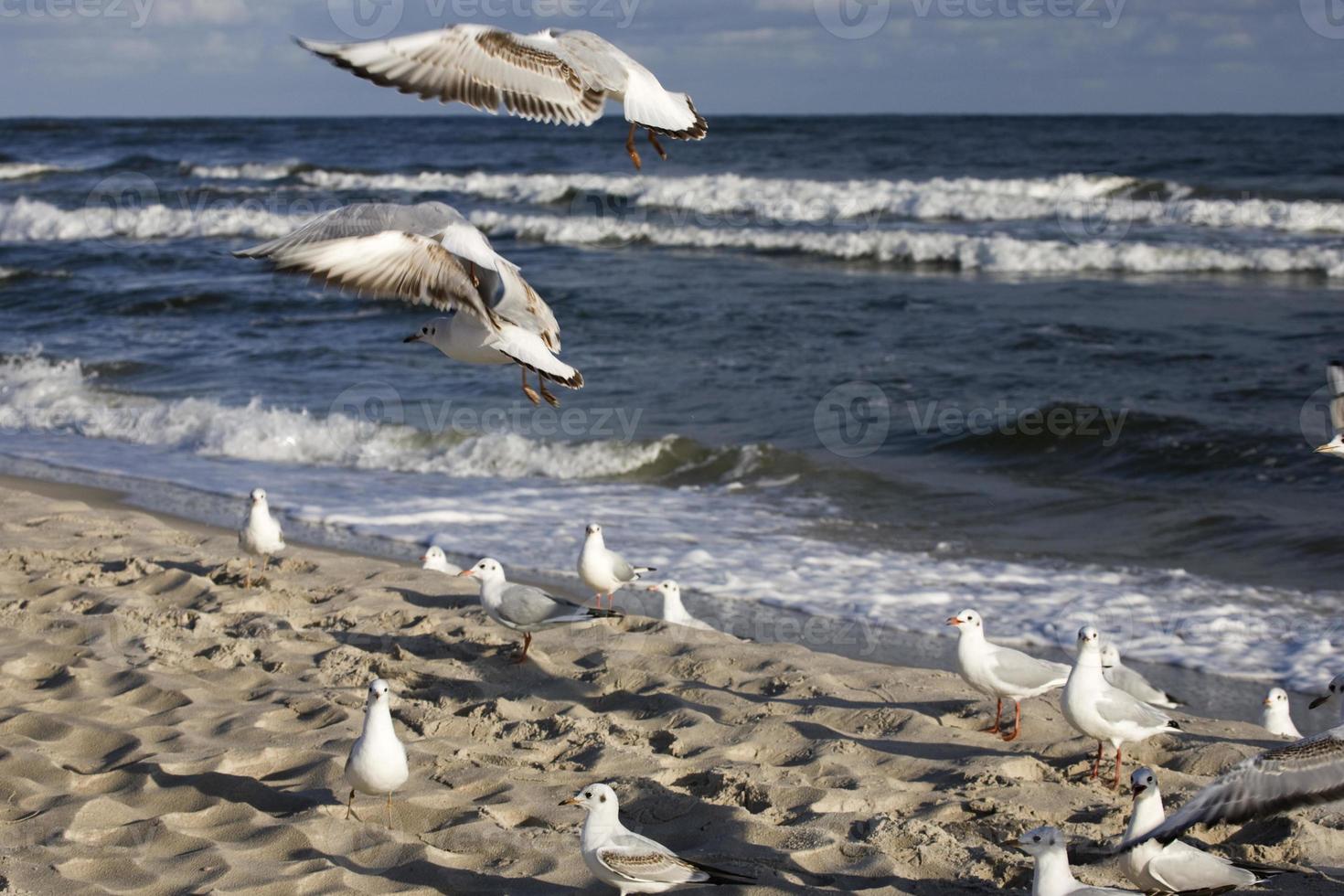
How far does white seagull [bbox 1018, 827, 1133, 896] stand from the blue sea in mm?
3230

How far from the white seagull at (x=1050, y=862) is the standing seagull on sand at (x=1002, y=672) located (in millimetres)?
1595

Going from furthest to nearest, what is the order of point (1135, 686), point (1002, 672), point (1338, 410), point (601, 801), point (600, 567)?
point (600, 567) < point (1338, 410) < point (1135, 686) < point (1002, 672) < point (601, 801)

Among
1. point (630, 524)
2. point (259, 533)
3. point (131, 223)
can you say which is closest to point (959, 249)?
point (630, 524)

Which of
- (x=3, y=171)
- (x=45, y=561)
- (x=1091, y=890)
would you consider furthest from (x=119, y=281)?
(x=3, y=171)

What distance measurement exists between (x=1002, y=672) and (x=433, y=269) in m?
2.55

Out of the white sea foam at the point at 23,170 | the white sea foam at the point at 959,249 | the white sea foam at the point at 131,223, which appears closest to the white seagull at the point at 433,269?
the white sea foam at the point at 959,249

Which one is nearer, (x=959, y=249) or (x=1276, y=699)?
(x=1276, y=699)

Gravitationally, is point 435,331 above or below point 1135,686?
above

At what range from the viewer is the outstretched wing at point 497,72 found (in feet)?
14.1

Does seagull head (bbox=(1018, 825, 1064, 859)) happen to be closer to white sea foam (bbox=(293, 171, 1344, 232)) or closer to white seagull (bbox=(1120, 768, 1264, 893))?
white seagull (bbox=(1120, 768, 1264, 893))

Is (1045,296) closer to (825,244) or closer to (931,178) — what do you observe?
(825,244)

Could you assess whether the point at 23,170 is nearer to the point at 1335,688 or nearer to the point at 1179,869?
the point at 1335,688

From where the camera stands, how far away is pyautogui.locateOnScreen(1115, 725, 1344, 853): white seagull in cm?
334

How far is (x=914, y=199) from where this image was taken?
88.9 feet
